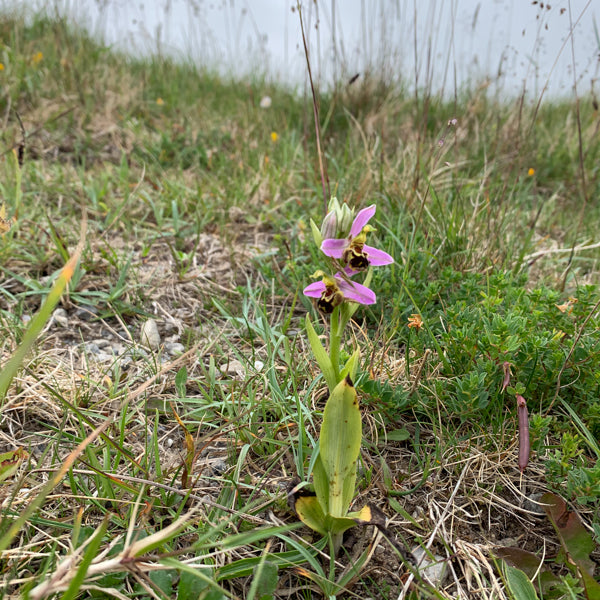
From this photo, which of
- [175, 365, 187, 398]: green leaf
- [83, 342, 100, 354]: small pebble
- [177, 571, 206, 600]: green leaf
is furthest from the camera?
[83, 342, 100, 354]: small pebble

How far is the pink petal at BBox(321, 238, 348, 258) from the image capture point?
3.71ft

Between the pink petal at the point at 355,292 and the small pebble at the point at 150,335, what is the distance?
109 centimetres

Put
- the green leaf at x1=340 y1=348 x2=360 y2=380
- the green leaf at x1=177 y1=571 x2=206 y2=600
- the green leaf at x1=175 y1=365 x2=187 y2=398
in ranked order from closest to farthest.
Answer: the green leaf at x1=177 y1=571 x2=206 y2=600 → the green leaf at x1=340 y1=348 x2=360 y2=380 → the green leaf at x1=175 y1=365 x2=187 y2=398

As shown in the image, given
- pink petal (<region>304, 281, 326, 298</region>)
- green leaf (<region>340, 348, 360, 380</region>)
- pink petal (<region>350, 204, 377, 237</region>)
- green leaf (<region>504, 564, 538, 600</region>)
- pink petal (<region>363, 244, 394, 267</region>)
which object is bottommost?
green leaf (<region>504, 564, 538, 600</region>)

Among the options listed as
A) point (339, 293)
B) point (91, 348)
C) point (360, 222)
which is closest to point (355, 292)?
point (339, 293)

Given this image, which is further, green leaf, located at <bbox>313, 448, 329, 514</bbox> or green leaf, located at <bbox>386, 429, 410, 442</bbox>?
green leaf, located at <bbox>386, 429, 410, 442</bbox>

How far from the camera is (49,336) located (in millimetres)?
1962

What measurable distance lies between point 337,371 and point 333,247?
297mm

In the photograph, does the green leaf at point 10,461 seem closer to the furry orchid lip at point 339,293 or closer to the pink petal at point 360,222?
the furry orchid lip at point 339,293

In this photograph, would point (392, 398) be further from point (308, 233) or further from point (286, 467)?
point (308, 233)

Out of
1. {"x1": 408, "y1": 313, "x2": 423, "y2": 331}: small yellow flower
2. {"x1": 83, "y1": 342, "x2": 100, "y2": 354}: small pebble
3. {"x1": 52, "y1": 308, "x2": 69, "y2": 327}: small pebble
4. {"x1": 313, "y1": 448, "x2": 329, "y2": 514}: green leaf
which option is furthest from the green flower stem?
{"x1": 52, "y1": 308, "x2": 69, "y2": 327}: small pebble

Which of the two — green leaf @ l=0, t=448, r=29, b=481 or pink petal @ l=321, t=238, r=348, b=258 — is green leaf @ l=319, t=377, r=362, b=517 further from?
green leaf @ l=0, t=448, r=29, b=481

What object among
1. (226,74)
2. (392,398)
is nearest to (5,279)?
(392,398)

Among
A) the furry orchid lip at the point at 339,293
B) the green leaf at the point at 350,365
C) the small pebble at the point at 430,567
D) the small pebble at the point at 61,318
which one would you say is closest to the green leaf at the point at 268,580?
the small pebble at the point at 430,567
